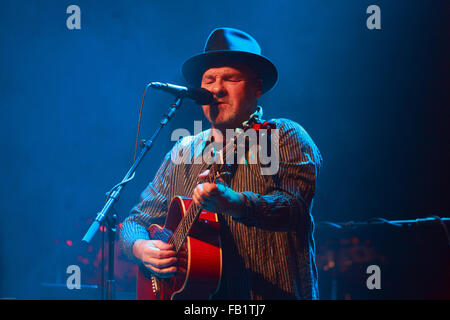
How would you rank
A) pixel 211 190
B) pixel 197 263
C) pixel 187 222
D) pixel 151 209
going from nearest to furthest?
pixel 211 190 < pixel 197 263 < pixel 187 222 < pixel 151 209

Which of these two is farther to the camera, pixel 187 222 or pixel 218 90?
pixel 218 90

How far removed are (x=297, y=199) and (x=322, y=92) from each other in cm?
232

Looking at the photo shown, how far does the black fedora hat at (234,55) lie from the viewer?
7.02 feet

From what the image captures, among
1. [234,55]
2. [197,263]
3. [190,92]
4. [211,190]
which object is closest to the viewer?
[211,190]

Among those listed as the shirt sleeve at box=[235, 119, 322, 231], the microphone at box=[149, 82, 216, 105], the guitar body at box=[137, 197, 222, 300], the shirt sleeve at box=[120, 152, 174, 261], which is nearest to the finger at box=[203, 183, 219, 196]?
the shirt sleeve at box=[235, 119, 322, 231]

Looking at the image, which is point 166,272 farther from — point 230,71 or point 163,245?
point 230,71

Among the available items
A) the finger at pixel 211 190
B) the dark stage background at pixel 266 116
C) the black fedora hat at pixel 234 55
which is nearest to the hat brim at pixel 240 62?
the black fedora hat at pixel 234 55

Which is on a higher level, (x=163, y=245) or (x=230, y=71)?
(x=230, y=71)

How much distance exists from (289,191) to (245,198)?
0.86ft

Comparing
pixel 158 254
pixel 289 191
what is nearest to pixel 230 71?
pixel 289 191

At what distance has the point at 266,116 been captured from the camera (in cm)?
371

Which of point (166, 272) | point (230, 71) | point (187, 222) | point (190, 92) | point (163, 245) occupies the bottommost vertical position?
point (166, 272)

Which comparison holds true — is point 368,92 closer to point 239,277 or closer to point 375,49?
point 375,49

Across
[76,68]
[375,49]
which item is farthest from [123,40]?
[375,49]
